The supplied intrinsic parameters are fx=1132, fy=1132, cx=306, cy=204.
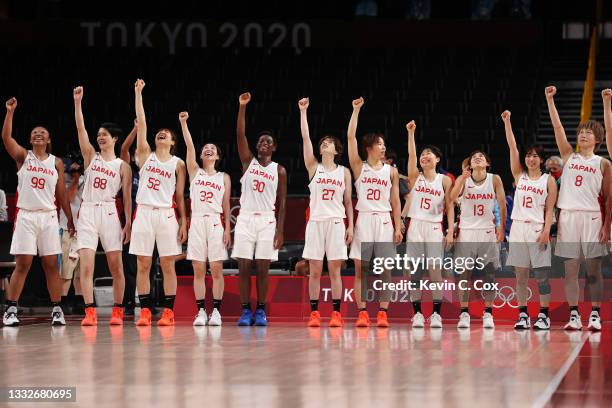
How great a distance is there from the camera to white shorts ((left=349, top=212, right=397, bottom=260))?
35.2 feet

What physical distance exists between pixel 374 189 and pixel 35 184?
3.22 meters

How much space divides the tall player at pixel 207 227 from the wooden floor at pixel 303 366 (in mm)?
759

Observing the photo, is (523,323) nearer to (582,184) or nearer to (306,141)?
(582,184)

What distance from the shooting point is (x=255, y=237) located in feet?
35.4

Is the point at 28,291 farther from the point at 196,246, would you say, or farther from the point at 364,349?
the point at 364,349

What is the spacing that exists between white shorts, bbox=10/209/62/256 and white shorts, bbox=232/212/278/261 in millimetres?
1713

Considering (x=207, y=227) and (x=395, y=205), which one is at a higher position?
(x=395, y=205)

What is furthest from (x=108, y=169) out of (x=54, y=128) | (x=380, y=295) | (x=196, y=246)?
(x=54, y=128)

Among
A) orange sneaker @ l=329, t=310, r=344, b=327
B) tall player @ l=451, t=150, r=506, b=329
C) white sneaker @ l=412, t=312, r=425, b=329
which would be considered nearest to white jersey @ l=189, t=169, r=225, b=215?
orange sneaker @ l=329, t=310, r=344, b=327

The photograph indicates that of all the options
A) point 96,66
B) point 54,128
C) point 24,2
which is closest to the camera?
point 54,128

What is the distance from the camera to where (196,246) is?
35.8ft

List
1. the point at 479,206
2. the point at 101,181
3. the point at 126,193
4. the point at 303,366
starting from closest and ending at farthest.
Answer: the point at 303,366 < the point at 101,181 < the point at 126,193 < the point at 479,206

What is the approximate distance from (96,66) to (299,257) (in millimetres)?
8431

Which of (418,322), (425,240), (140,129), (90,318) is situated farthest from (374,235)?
(90,318)
